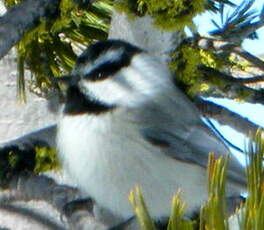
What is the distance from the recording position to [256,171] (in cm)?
117

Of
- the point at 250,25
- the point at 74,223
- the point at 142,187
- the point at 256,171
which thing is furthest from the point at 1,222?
the point at 256,171

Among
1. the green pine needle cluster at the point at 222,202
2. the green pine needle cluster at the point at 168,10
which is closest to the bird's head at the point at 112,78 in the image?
the green pine needle cluster at the point at 168,10

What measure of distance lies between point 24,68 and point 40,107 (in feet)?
0.44

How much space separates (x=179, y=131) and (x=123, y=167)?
0.23m

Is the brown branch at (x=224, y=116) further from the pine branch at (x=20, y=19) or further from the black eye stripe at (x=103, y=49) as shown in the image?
the pine branch at (x=20, y=19)

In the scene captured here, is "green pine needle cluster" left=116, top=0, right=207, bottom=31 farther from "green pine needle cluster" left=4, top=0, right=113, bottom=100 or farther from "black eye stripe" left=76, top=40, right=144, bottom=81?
"green pine needle cluster" left=4, top=0, right=113, bottom=100

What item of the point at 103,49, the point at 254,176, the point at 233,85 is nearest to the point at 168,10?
the point at 103,49

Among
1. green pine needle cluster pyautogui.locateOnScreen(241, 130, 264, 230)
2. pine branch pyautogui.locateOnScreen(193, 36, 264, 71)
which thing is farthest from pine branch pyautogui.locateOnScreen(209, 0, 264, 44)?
green pine needle cluster pyautogui.locateOnScreen(241, 130, 264, 230)

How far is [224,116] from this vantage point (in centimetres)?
256

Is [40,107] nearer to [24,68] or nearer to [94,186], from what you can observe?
[24,68]

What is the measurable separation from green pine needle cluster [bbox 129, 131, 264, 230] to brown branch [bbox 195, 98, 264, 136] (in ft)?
4.30

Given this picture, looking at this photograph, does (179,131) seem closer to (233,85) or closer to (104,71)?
(104,71)

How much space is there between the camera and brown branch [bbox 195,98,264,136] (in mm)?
2494

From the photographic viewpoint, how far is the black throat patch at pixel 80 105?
2241mm
